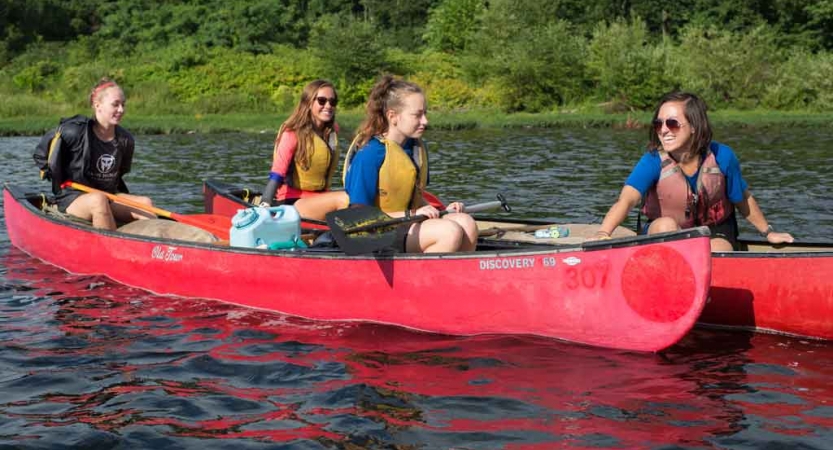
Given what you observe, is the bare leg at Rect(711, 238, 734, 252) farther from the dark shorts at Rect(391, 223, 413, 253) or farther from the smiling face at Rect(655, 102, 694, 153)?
the dark shorts at Rect(391, 223, 413, 253)

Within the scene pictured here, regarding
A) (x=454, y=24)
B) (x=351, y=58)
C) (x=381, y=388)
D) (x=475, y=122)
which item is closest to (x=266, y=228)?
(x=381, y=388)

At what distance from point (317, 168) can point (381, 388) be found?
11.3ft

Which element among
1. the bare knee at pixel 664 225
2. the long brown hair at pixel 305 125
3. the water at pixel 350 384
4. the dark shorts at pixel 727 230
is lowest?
the water at pixel 350 384

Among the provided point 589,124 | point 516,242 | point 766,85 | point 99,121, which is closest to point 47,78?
point 589,124

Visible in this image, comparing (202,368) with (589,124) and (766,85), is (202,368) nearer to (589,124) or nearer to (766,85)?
(589,124)

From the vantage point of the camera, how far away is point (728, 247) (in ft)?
20.3

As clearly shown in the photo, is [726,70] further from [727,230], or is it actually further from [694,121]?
[694,121]

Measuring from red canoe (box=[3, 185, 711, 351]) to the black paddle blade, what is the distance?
0.44 feet

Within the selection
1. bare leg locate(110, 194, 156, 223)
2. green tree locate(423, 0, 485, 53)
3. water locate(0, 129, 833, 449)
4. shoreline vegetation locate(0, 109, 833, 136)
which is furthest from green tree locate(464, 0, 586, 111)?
water locate(0, 129, 833, 449)

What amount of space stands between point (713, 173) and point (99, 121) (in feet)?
15.7

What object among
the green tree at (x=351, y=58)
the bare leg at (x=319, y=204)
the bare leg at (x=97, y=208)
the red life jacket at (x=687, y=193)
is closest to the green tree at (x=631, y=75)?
the green tree at (x=351, y=58)

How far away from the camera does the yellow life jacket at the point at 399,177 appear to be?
611 cm

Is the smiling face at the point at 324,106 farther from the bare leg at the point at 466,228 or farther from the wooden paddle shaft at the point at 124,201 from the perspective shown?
the bare leg at the point at 466,228

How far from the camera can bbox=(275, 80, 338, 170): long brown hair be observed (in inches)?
309
